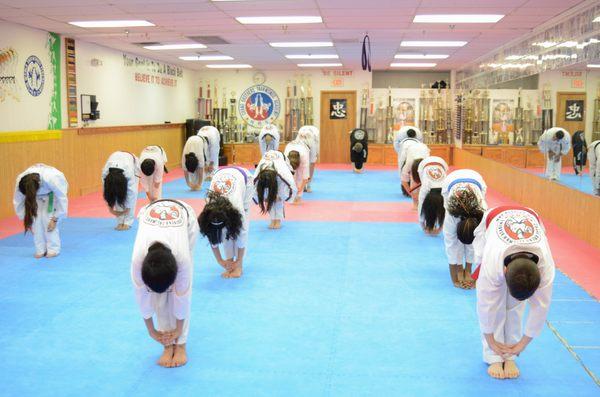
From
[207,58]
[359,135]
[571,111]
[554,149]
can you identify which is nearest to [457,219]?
[571,111]

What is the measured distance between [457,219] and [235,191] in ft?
6.13

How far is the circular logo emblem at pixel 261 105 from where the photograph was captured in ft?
56.6

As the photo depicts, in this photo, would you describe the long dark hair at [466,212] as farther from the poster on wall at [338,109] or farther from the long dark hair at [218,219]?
the poster on wall at [338,109]

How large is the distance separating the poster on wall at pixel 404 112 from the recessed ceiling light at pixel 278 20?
843 cm

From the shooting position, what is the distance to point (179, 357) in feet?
12.2

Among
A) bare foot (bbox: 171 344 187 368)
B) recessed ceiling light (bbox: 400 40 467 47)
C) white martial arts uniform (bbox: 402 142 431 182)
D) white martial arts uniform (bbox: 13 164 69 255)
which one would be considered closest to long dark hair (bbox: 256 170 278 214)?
white martial arts uniform (bbox: 13 164 69 255)

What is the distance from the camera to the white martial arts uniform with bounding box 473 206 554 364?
318 cm

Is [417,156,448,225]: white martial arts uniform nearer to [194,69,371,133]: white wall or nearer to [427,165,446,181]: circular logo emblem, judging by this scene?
[427,165,446,181]: circular logo emblem

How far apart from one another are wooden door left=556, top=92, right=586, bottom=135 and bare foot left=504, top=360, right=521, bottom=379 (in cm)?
514

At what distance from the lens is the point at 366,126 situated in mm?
16922

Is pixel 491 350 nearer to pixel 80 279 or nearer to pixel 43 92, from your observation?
pixel 80 279

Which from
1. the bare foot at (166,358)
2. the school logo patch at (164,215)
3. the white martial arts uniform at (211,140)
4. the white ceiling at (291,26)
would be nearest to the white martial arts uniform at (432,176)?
the white ceiling at (291,26)

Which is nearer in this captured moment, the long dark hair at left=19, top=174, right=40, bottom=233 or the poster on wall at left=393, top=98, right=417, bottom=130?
the long dark hair at left=19, top=174, right=40, bottom=233

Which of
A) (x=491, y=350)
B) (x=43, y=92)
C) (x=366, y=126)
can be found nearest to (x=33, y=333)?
(x=491, y=350)
